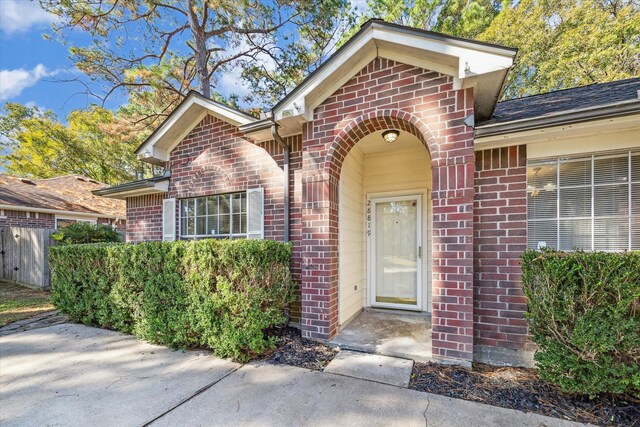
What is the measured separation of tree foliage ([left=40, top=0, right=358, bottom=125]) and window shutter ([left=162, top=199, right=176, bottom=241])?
20.9ft

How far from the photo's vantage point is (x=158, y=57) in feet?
33.4

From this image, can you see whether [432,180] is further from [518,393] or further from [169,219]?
[169,219]

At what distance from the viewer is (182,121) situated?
222 inches

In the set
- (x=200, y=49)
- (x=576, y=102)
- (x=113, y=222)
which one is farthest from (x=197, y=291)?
(x=113, y=222)

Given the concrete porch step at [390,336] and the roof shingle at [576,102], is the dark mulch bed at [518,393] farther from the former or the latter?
the roof shingle at [576,102]

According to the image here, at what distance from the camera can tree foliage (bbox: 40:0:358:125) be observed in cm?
867

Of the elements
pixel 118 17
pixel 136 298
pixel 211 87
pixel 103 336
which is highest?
pixel 118 17

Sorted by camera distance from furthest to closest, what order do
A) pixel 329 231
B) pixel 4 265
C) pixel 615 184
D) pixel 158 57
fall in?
pixel 158 57, pixel 4 265, pixel 329 231, pixel 615 184

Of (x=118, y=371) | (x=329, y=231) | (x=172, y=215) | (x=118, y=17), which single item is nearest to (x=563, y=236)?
(x=329, y=231)

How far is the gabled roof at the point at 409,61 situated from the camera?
3105mm

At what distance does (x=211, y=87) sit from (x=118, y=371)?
1144cm

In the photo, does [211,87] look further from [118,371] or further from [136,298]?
[118,371]

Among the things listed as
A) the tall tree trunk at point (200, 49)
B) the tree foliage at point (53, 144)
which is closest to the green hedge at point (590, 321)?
the tall tree trunk at point (200, 49)

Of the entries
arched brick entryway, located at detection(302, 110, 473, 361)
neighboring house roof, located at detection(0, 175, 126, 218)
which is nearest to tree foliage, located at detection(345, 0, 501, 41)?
arched brick entryway, located at detection(302, 110, 473, 361)
